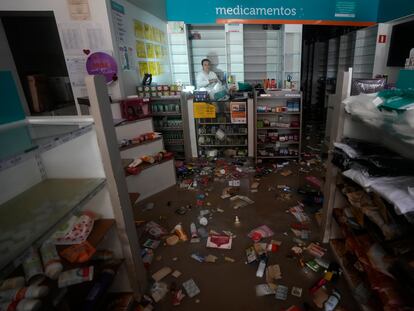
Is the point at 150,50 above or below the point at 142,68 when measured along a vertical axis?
above

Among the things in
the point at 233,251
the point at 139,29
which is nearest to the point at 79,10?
the point at 139,29

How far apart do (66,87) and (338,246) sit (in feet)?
14.6

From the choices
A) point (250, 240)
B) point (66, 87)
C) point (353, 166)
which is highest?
point (66, 87)

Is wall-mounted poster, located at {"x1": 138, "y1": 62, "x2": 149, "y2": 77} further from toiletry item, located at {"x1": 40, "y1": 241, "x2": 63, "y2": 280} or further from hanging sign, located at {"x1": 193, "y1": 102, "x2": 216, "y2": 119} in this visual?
toiletry item, located at {"x1": 40, "y1": 241, "x2": 63, "y2": 280}

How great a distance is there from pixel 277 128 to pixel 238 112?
72 centimetres

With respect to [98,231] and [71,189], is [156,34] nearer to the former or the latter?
[71,189]

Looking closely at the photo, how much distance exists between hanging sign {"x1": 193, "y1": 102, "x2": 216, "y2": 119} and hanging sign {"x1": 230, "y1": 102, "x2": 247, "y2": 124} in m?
0.31

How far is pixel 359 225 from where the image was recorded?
164cm

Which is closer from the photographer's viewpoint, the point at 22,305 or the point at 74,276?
the point at 22,305

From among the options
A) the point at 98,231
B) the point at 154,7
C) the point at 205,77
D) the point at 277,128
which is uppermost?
the point at 154,7

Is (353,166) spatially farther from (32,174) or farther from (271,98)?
(271,98)

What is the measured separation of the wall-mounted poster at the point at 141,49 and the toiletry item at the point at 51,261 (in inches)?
141

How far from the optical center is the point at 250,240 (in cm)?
237

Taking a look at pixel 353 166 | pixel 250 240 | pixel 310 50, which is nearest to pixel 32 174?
pixel 250 240
